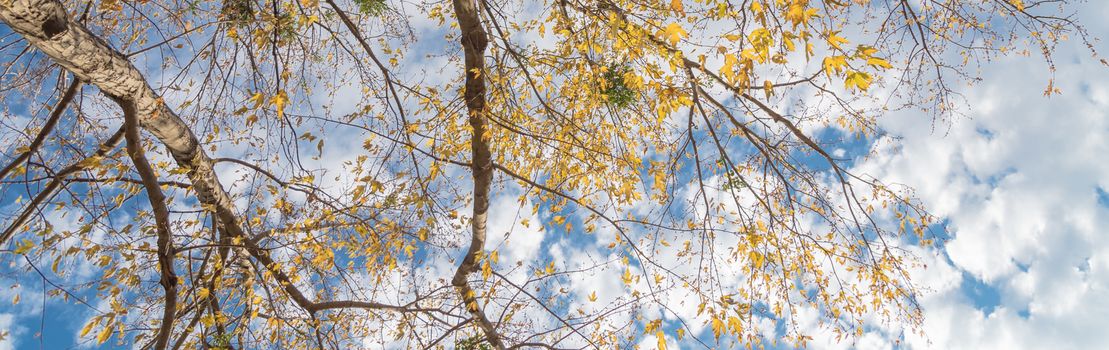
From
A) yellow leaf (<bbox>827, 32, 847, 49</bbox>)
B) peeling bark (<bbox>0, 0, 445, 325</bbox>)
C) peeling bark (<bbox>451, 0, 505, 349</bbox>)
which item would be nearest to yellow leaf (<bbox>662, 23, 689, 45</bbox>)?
yellow leaf (<bbox>827, 32, 847, 49</bbox>)

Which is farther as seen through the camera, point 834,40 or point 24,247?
point 24,247

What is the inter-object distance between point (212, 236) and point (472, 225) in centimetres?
213

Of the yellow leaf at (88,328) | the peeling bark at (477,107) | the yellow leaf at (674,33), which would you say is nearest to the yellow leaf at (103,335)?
the yellow leaf at (88,328)

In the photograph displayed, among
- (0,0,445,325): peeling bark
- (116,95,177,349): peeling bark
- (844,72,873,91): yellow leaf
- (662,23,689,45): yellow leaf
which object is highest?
(0,0,445,325): peeling bark

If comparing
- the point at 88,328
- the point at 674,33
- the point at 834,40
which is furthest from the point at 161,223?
the point at 834,40

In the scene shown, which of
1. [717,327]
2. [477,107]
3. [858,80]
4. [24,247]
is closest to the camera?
[858,80]

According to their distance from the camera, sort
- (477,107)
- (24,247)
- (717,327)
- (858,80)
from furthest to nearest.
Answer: (477,107) < (717,327) < (24,247) < (858,80)

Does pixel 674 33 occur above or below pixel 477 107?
below

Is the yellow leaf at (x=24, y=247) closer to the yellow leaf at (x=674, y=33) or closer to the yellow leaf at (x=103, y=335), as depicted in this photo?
the yellow leaf at (x=103, y=335)

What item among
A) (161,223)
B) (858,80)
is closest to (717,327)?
(858,80)

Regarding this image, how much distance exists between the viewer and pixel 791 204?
→ 3895 millimetres

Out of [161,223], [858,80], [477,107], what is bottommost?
[858,80]

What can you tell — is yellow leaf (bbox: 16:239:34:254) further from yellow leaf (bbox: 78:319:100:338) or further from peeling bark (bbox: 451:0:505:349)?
peeling bark (bbox: 451:0:505:349)

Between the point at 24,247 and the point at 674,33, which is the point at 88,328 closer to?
the point at 24,247
